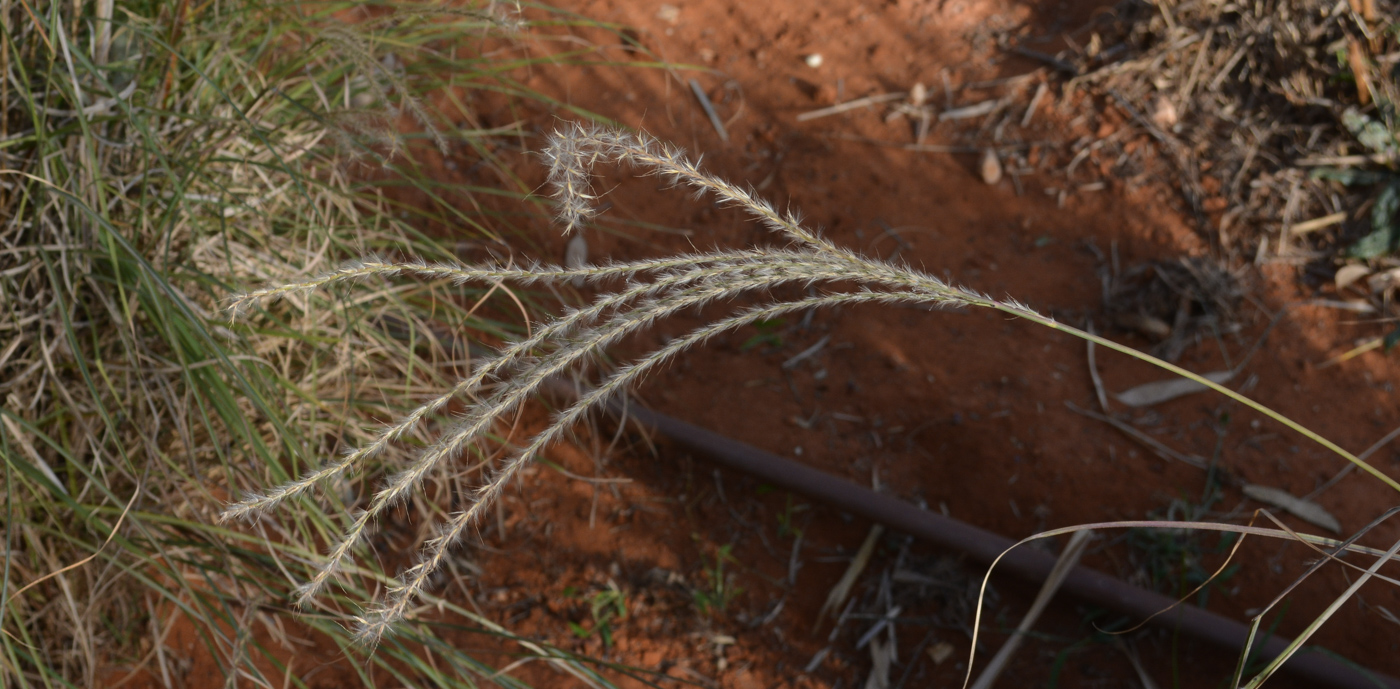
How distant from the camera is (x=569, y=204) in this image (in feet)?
2.99

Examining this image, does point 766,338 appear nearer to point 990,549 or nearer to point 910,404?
point 910,404

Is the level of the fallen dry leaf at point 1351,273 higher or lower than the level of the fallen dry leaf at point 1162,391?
higher

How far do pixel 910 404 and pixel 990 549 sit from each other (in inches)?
19.6

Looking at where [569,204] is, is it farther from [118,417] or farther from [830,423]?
[830,423]

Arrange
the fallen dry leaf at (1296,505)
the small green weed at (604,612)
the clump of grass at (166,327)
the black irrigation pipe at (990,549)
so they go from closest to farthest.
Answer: the clump of grass at (166,327)
the black irrigation pipe at (990,549)
the small green weed at (604,612)
the fallen dry leaf at (1296,505)

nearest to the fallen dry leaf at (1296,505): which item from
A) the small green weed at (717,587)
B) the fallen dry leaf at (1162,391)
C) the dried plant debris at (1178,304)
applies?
the fallen dry leaf at (1162,391)

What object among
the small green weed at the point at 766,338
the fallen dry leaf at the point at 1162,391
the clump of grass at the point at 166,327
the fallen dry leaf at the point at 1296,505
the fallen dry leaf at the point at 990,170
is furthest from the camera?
the fallen dry leaf at the point at 990,170

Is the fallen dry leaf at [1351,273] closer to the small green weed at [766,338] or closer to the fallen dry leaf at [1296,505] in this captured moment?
the fallen dry leaf at [1296,505]

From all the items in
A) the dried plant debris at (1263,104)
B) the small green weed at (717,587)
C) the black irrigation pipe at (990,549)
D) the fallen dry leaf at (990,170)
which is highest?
the dried plant debris at (1263,104)

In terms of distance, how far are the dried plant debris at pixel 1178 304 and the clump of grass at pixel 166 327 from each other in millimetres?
1782

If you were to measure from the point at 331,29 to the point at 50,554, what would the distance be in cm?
114

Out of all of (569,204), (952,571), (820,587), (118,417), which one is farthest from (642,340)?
(569,204)

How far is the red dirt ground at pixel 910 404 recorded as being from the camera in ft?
6.46

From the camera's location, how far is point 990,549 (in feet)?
6.35
